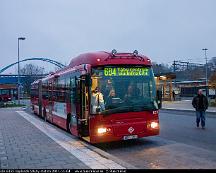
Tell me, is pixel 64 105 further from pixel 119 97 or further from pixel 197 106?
pixel 197 106

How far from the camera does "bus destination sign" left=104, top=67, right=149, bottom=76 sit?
40.6 ft

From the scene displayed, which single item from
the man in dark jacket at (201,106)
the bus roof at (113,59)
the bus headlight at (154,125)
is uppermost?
the bus roof at (113,59)

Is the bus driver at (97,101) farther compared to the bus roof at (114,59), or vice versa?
the bus roof at (114,59)

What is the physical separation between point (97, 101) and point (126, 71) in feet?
4.69

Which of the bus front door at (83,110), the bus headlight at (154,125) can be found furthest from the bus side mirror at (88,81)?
the bus headlight at (154,125)

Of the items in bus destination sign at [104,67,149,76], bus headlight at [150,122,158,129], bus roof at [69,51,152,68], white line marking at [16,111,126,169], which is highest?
bus roof at [69,51,152,68]

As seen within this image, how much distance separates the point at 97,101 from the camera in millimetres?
12062

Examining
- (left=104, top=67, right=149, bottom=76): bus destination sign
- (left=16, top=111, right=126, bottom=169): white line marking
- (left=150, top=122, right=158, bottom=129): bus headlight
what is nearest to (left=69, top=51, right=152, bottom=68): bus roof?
(left=104, top=67, right=149, bottom=76): bus destination sign

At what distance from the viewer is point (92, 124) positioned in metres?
12.1

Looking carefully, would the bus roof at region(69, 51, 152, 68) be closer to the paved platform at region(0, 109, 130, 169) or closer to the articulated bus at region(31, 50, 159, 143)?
the articulated bus at region(31, 50, 159, 143)

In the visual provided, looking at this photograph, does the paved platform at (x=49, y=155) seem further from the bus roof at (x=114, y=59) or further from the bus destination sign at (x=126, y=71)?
the bus roof at (x=114, y=59)

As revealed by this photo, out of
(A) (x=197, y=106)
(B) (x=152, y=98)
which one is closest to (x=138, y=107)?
(B) (x=152, y=98)

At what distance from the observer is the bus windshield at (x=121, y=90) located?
12.1 m

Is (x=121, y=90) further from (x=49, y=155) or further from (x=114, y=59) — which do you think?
(x=49, y=155)
